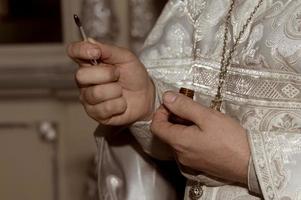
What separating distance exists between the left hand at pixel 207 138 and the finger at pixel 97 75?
0.07 m

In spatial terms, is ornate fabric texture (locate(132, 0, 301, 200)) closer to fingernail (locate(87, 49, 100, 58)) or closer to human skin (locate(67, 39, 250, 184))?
human skin (locate(67, 39, 250, 184))

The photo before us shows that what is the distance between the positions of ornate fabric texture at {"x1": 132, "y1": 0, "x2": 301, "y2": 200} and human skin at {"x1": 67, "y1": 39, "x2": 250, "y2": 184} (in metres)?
0.03

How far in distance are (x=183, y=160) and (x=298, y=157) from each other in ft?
0.45

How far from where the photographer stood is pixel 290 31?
3.08ft

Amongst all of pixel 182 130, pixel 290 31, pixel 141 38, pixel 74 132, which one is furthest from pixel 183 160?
pixel 74 132

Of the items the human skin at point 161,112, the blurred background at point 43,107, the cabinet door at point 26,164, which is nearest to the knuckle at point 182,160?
the human skin at point 161,112

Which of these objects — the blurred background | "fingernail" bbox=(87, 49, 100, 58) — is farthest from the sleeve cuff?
the blurred background

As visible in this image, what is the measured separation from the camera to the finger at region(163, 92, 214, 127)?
0.90m

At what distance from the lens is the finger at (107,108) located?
0.96 metres

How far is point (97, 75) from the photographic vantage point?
94 centimetres

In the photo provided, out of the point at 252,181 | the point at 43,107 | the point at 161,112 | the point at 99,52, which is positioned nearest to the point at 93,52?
the point at 99,52

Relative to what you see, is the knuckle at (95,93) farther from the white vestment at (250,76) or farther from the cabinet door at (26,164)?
the cabinet door at (26,164)

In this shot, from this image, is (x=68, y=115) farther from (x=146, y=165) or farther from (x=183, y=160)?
(x=183, y=160)

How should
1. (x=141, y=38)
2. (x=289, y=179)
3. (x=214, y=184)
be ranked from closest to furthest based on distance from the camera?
(x=289, y=179) → (x=214, y=184) → (x=141, y=38)
